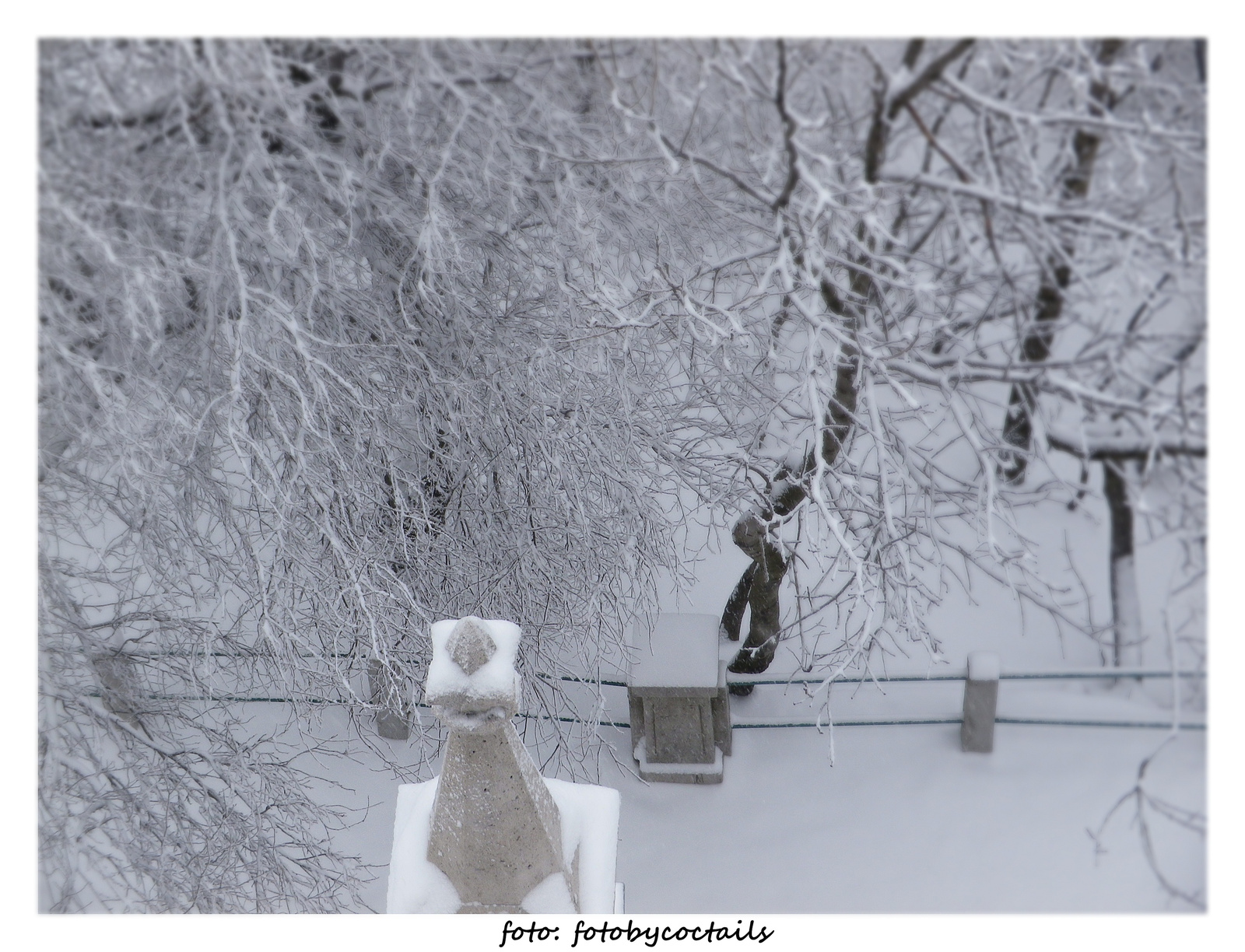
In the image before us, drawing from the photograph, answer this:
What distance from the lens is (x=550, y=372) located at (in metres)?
2.63

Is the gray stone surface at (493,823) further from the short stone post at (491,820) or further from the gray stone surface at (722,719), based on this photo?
the gray stone surface at (722,719)

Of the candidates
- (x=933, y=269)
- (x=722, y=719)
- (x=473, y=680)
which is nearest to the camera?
(x=473, y=680)

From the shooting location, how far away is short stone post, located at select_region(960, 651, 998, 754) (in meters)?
2.32

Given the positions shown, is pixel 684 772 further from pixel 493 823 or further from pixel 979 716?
pixel 493 823

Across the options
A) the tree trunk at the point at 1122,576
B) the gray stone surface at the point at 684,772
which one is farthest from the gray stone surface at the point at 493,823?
the tree trunk at the point at 1122,576

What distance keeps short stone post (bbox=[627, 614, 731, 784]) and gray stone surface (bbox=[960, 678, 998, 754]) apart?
766 millimetres

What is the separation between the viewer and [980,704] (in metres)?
2.34

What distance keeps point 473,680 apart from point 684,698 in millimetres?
1360

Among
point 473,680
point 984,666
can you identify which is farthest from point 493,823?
point 984,666

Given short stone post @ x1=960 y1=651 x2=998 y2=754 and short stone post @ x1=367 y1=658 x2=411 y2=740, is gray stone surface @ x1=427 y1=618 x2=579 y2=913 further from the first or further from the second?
short stone post @ x1=960 y1=651 x2=998 y2=754

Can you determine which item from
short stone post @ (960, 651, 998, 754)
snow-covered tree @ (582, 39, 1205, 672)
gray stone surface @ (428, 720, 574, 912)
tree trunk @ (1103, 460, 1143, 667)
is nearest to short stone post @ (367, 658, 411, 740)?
gray stone surface @ (428, 720, 574, 912)

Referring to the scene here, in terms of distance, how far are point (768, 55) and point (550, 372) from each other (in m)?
1.14

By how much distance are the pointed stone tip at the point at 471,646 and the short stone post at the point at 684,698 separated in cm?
122

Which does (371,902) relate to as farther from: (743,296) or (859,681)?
(743,296)
